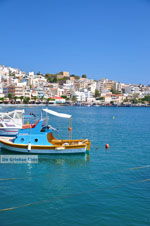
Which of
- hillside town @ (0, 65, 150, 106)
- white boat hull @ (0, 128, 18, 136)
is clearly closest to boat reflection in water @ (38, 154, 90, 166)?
white boat hull @ (0, 128, 18, 136)

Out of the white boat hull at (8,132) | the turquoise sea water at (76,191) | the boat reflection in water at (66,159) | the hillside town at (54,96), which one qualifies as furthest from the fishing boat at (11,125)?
the hillside town at (54,96)

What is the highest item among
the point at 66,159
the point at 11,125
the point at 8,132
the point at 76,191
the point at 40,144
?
the point at 11,125

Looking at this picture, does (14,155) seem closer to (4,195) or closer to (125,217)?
(4,195)

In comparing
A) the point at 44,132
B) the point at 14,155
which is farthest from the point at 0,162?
the point at 44,132

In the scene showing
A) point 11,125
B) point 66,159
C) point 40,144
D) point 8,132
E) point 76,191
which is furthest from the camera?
point 11,125

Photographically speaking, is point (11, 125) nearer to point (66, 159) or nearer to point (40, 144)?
point (40, 144)

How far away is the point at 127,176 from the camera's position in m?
17.0

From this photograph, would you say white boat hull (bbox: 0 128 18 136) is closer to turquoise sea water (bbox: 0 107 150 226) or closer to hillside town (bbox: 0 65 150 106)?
turquoise sea water (bbox: 0 107 150 226)

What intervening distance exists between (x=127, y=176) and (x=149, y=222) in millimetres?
5763

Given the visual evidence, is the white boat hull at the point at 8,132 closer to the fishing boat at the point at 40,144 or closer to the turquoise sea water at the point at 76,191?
the fishing boat at the point at 40,144

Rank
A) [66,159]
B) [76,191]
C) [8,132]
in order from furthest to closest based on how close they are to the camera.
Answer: [8,132]
[66,159]
[76,191]

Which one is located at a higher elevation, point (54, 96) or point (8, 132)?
point (54, 96)

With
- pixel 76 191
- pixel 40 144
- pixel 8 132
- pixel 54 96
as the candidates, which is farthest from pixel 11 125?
pixel 54 96

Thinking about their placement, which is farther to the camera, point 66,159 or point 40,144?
point 40,144
